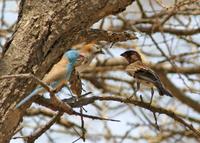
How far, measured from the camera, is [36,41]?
1941 millimetres

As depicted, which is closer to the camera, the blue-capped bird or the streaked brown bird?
the blue-capped bird

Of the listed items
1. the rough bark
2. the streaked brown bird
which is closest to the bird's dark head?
the streaked brown bird

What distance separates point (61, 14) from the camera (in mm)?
2002

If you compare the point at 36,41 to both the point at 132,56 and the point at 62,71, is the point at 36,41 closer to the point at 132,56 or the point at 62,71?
the point at 62,71

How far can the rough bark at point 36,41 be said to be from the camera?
1880 millimetres

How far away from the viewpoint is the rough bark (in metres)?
1.88

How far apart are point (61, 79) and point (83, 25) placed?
37cm

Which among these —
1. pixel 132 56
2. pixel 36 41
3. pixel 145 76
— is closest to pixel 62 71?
pixel 36 41

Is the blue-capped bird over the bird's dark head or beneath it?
over

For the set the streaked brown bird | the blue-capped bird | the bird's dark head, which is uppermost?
the blue-capped bird

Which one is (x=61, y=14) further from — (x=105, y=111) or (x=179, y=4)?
(x=105, y=111)

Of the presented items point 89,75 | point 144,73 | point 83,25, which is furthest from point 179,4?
point 89,75

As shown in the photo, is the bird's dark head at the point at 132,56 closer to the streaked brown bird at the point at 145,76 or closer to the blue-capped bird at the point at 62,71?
the streaked brown bird at the point at 145,76

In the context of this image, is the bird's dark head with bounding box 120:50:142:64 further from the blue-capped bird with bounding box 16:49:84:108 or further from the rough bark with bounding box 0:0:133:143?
the blue-capped bird with bounding box 16:49:84:108
